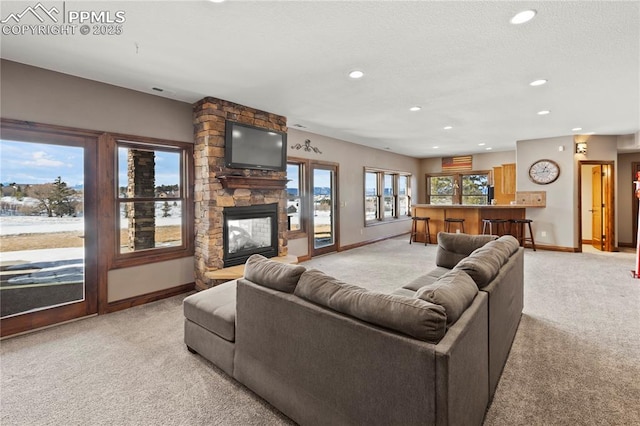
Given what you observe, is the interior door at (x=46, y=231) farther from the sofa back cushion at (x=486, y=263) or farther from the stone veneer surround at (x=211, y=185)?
the sofa back cushion at (x=486, y=263)

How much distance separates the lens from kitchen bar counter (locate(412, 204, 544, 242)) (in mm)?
7152

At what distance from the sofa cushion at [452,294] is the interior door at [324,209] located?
4.63m

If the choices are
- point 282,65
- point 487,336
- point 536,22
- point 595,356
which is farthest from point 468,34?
point 595,356

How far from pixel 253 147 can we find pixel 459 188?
25.6 feet

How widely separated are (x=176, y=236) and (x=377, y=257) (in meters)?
3.84

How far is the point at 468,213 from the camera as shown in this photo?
25.0 ft

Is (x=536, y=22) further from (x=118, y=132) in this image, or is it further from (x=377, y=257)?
(x=377, y=257)

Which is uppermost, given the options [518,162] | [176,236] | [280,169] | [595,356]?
[518,162]

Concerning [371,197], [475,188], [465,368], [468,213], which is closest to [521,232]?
[468,213]

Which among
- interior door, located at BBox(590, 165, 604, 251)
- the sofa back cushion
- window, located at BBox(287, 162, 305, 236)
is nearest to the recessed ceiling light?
the sofa back cushion

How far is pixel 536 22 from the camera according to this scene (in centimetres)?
222

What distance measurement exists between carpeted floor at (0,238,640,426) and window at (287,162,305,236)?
8.94 ft

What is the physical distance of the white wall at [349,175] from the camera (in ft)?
19.6

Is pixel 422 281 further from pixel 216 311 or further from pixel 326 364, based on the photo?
pixel 216 311
